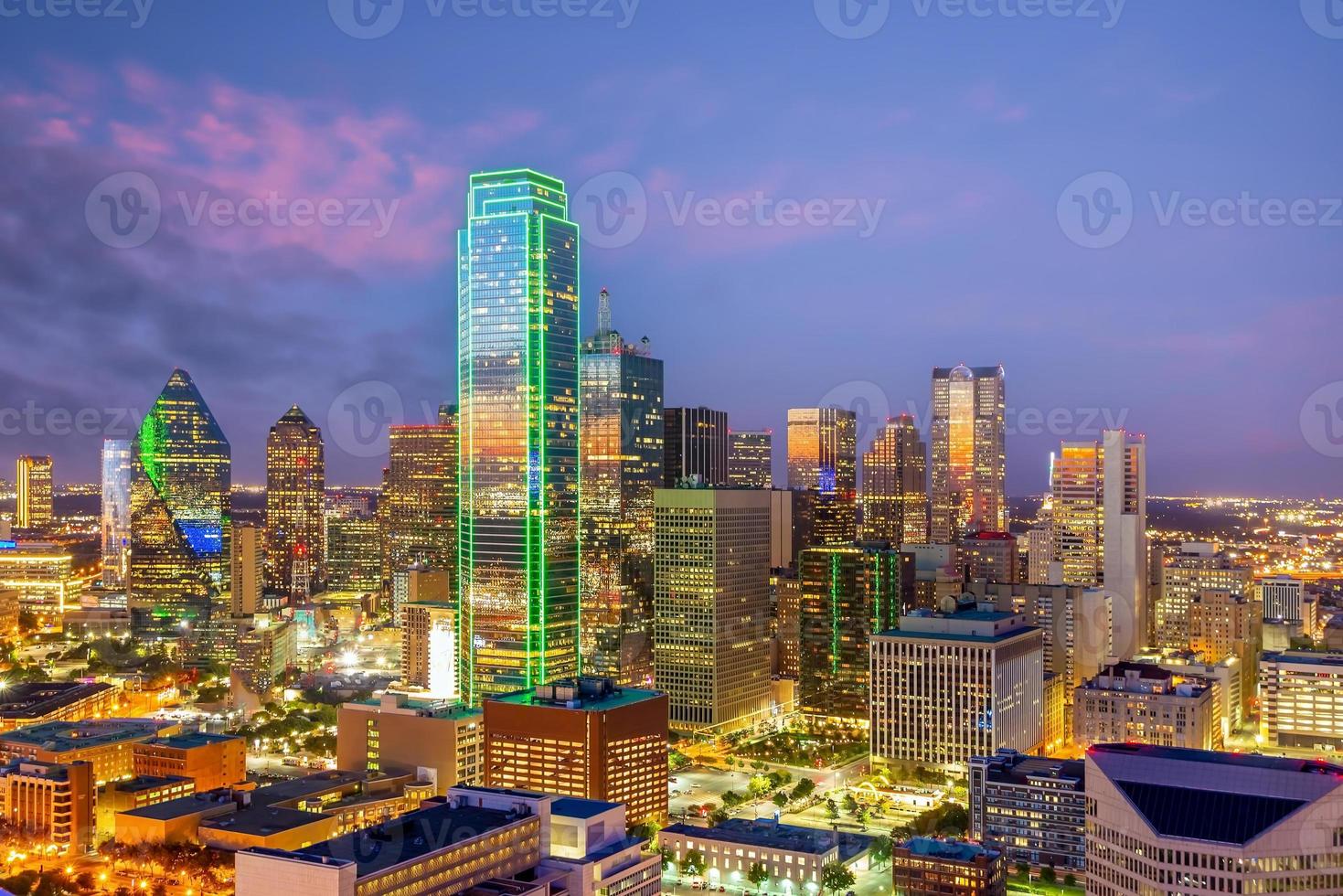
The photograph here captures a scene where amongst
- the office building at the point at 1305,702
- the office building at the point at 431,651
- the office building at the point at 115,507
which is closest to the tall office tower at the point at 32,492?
the office building at the point at 115,507

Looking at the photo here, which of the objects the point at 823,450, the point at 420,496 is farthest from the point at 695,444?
the point at 420,496

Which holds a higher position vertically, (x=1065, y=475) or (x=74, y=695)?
(x=1065, y=475)

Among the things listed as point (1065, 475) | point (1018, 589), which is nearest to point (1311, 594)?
point (1065, 475)

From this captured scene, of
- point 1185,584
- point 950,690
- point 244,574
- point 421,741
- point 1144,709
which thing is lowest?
point 421,741

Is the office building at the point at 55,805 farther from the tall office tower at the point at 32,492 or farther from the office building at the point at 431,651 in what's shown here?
the tall office tower at the point at 32,492

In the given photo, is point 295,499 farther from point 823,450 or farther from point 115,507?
point 823,450

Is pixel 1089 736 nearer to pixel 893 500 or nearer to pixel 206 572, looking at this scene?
pixel 893 500
